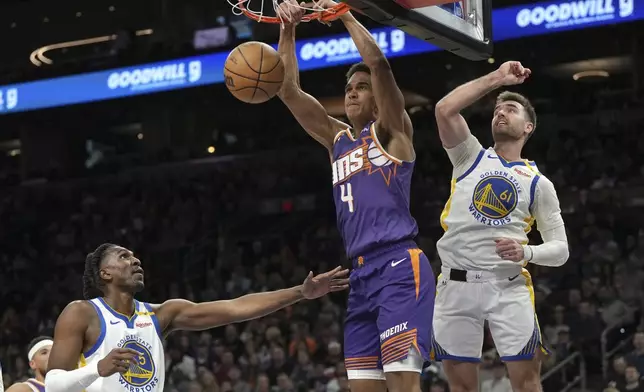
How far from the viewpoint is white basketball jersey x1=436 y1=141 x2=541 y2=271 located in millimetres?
5516

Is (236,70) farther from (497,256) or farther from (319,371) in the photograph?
(319,371)

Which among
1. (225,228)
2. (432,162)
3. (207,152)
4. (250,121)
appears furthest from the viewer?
(250,121)

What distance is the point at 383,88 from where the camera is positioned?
501 centimetres

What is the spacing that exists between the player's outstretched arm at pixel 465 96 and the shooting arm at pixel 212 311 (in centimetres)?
115

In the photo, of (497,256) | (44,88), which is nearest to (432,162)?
(44,88)

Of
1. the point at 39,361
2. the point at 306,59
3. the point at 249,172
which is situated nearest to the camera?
the point at 39,361

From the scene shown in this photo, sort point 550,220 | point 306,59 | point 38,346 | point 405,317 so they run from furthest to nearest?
point 306,59
point 38,346
point 550,220
point 405,317

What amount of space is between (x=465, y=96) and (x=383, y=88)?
1.82 feet

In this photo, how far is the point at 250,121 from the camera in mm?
20297

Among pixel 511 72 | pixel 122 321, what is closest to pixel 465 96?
pixel 511 72

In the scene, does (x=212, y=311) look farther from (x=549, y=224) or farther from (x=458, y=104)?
(x=549, y=224)

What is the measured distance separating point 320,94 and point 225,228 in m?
2.75

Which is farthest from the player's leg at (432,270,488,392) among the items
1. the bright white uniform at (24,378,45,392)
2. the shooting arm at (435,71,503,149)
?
the bright white uniform at (24,378,45,392)

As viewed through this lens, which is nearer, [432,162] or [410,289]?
[410,289]
